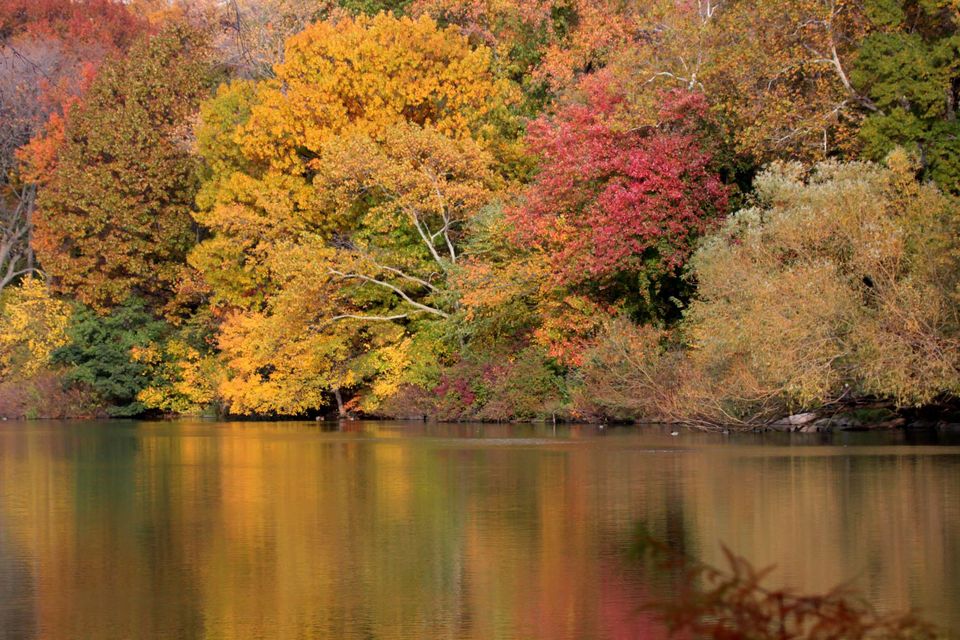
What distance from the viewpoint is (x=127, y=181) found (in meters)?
49.0

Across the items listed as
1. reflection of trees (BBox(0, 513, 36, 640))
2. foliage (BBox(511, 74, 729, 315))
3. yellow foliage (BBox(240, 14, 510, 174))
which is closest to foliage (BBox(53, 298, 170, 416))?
yellow foliage (BBox(240, 14, 510, 174))

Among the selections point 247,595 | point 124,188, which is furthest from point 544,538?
point 124,188

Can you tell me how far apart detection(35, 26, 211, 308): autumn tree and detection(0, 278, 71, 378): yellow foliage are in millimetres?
945

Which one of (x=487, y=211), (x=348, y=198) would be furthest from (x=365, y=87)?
(x=487, y=211)

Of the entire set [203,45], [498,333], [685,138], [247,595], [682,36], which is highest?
[203,45]

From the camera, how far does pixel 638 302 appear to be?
35.7m

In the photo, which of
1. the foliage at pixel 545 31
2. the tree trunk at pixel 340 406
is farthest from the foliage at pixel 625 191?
the tree trunk at pixel 340 406

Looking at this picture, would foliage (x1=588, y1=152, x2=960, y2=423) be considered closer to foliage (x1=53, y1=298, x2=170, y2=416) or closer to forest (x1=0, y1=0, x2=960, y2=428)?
forest (x1=0, y1=0, x2=960, y2=428)

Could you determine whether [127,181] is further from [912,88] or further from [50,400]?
[912,88]

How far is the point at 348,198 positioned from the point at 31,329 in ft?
44.8

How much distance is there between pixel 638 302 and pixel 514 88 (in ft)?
37.5

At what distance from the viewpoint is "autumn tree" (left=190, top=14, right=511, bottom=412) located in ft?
136

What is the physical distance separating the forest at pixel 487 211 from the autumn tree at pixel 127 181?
0.12 m

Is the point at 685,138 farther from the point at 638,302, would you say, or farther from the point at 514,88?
the point at 514,88
